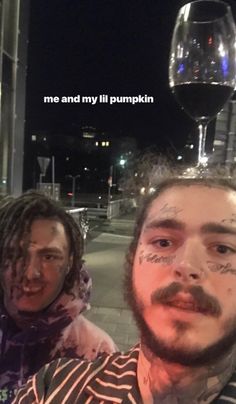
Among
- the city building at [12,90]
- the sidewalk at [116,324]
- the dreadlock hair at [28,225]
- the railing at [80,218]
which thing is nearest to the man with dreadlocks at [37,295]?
the dreadlock hair at [28,225]

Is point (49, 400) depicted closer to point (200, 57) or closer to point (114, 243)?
point (200, 57)

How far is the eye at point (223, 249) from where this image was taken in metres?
1.06

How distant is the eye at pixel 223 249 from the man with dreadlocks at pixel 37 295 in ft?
2.94

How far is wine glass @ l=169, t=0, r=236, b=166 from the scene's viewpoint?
1574mm

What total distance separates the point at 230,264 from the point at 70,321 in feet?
3.41

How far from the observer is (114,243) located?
14.5m

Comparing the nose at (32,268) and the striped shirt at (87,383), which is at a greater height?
the nose at (32,268)

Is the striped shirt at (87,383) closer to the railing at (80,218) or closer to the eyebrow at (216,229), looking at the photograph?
the eyebrow at (216,229)

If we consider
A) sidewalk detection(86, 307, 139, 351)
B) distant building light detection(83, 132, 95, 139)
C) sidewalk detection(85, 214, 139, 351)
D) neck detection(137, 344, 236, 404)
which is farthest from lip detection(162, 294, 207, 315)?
distant building light detection(83, 132, 95, 139)

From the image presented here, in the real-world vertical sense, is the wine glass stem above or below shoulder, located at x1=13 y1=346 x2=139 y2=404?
above

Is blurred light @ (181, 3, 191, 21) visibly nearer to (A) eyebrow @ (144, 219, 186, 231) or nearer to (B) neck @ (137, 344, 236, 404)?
(A) eyebrow @ (144, 219, 186, 231)

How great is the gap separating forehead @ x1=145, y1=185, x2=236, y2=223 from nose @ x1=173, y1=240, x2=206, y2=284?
65mm

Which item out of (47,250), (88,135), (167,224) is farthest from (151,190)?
(88,135)

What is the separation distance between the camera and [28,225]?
190cm
